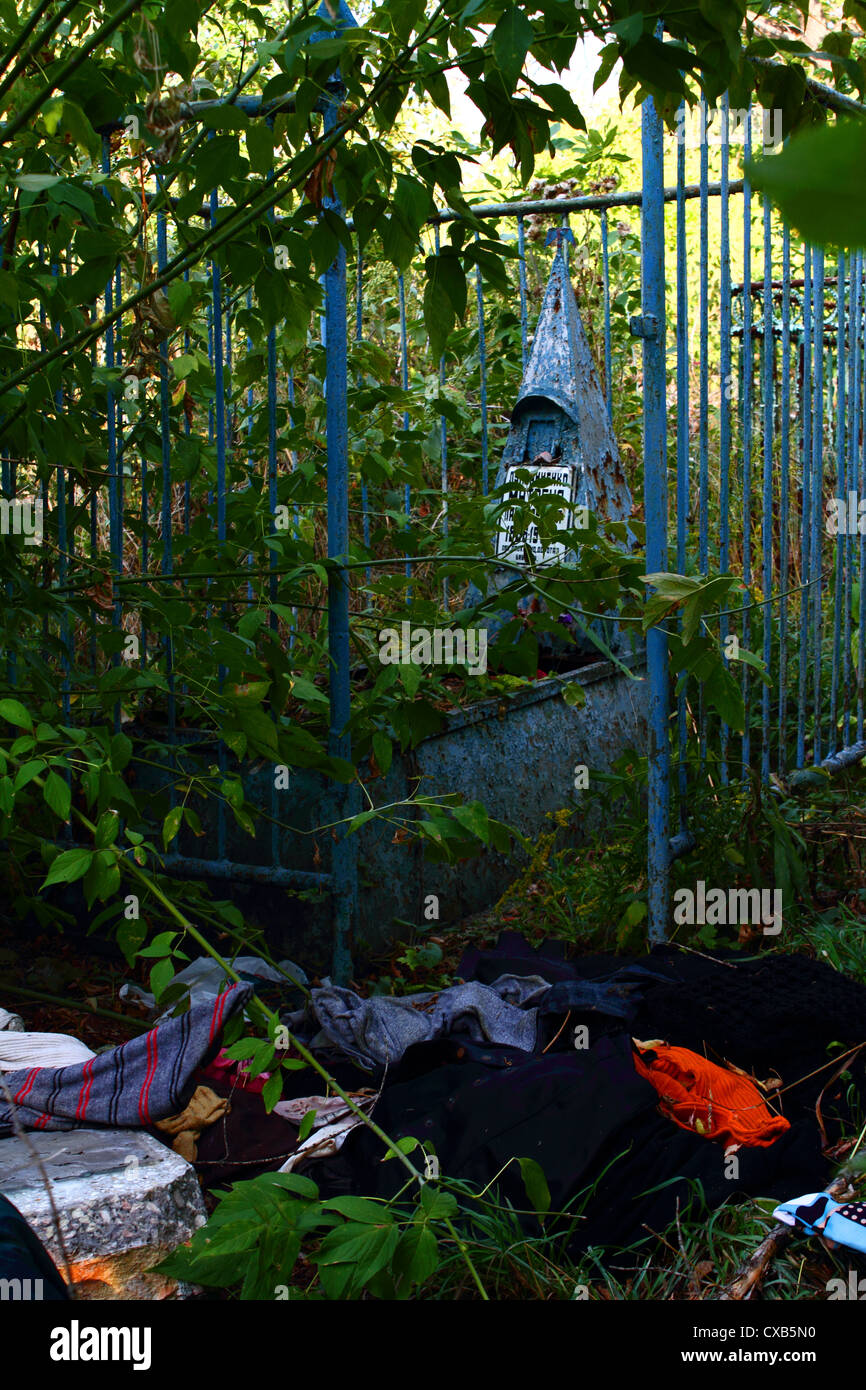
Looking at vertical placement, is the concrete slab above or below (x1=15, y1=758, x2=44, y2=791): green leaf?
below

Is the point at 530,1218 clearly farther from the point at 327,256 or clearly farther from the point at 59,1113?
the point at 327,256

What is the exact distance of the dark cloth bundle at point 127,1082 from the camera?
223 centimetres

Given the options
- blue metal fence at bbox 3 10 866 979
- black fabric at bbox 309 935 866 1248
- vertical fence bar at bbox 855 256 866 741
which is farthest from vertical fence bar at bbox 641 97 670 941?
vertical fence bar at bbox 855 256 866 741

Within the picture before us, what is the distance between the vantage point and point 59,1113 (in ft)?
7.32

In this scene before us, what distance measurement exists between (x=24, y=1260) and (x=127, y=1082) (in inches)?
47.6

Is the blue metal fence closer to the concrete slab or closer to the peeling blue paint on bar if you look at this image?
the peeling blue paint on bar

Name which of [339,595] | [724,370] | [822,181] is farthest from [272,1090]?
[724,370]

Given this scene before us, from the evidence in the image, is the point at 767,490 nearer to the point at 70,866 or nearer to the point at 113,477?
the point at 113,477

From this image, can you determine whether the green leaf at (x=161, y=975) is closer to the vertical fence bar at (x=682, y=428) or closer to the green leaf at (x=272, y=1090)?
the green leaf at (x=272, y=1090)

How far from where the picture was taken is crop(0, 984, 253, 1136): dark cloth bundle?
2.23 meters

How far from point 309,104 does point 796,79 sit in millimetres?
750

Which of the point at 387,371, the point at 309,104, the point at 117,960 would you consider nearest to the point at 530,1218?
the point at 117,960

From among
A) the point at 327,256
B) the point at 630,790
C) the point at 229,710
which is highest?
the point at 327,256

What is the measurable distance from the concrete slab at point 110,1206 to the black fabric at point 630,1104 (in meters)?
0.30
